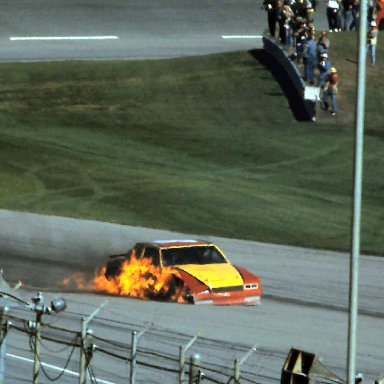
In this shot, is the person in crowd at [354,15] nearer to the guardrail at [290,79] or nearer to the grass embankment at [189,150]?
the grass embankment at [189,150]

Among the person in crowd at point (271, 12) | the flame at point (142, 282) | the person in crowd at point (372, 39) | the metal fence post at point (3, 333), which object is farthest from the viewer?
the person in crowd at point (271, 12)

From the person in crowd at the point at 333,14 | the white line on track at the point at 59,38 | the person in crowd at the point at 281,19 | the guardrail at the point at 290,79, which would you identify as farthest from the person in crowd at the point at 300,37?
the white line on track at the point at 59,38

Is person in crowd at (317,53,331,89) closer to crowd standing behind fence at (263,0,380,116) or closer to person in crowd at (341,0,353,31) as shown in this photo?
crowd standing behind fence at (263,0,380,116)

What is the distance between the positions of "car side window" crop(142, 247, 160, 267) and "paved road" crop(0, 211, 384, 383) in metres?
1.07

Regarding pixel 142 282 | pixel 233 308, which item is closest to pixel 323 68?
pixel 142 282

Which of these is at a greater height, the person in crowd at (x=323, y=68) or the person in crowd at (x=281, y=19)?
the person in crowd at (x=281, y=19)

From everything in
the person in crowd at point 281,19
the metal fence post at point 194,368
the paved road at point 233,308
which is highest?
the person in crowd at point 281,19

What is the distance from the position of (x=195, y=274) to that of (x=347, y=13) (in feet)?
71.6

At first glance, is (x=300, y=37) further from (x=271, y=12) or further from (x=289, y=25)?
(x=271, y=12)

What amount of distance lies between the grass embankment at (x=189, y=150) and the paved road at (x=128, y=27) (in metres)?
1.79

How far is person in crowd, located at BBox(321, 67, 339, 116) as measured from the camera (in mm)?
39125

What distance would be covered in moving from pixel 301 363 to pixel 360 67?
9.98 feet

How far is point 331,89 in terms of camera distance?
3919cm

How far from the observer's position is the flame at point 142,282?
24.7m
